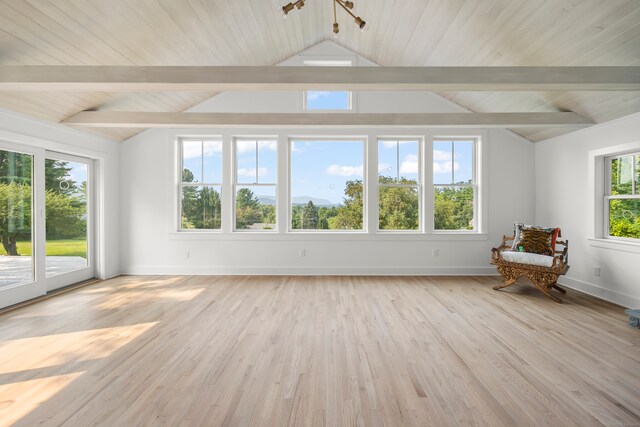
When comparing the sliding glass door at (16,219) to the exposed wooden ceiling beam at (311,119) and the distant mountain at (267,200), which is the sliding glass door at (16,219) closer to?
the exposed wooden ceiling beam at (311,119)

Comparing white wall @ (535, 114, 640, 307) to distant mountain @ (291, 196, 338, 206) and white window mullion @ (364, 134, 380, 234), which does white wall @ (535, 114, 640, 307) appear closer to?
white window mullion @ (364, 134, 380, 234)

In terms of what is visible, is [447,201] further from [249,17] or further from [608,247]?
[249,17]

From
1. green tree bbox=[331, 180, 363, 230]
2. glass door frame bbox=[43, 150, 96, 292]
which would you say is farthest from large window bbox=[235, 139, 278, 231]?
glass door frame bbox=[43, 150, 96, 292]

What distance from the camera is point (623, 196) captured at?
4.59 m

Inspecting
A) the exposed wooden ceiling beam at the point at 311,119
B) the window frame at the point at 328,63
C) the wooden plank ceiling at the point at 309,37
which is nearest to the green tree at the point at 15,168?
the wooden plank ceiling at the point at 309,37

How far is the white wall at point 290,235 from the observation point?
6.08 metres

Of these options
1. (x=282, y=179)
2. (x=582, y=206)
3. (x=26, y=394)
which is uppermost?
(x=282, y=179)

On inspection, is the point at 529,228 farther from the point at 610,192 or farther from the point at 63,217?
the point at 63,217

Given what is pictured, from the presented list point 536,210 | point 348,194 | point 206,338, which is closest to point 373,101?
point 348,194

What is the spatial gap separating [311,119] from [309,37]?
5.51ft

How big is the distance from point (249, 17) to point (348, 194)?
10.4 ft

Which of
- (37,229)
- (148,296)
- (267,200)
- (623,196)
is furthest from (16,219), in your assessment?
(623,196)

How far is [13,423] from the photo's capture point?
196cm

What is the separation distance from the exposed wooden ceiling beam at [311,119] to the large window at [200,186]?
1374 mm
